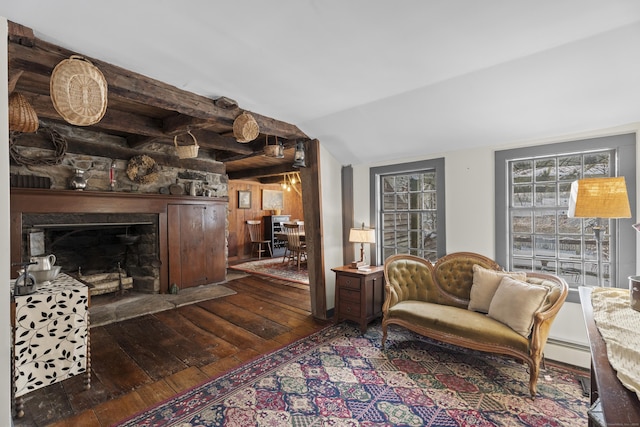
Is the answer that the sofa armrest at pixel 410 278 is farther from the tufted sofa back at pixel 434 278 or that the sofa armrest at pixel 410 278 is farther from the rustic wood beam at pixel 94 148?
the rustic wood beam at pixel 94 148

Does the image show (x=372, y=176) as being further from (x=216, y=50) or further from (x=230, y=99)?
(x=216, y=50)

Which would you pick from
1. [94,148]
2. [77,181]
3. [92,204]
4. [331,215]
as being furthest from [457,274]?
[94,148]

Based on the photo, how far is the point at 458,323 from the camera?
8.26 feet

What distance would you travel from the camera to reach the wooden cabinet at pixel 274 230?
28.2 feet

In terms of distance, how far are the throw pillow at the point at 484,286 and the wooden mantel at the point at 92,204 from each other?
4.46 m

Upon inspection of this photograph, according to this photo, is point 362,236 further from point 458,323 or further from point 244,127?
point 244,127

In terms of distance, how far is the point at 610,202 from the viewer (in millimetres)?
1892

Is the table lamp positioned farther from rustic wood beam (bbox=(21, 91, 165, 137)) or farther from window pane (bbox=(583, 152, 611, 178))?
rustic wood beam (bbox=(21, 91, 165, 137))

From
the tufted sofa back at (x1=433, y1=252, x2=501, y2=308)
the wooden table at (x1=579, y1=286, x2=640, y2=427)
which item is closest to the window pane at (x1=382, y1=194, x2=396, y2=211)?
the tufted sofa back at (x1=433, y1=252, x2=501, y2=308)

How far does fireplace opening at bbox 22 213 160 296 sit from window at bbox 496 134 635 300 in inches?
195

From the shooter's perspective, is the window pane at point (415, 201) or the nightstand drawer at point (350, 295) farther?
the window pane at point (415, 201)

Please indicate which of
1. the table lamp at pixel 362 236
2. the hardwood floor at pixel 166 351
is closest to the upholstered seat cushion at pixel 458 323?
the table lamp at pixel 362 236

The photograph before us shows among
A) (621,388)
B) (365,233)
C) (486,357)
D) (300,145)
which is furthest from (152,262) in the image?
(621,388)

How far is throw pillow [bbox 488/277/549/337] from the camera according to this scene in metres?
2.32
